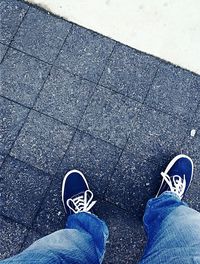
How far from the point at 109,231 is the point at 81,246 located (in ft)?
1.64

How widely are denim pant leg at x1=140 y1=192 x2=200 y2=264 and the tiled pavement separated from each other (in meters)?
0.24

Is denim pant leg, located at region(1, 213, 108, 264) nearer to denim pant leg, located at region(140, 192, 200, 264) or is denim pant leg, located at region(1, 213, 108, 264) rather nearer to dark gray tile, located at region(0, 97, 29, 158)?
denim pant leg, located at region(140, 192, 200, 264)

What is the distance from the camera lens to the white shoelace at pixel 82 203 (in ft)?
9.33

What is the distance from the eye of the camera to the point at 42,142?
2953 millimetres

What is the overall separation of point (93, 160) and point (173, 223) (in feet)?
2.55

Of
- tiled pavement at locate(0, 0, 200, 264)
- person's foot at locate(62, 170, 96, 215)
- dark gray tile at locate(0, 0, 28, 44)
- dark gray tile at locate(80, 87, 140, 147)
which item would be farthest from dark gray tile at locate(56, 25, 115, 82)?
person's foot at locate(62, 170, 96, 215)

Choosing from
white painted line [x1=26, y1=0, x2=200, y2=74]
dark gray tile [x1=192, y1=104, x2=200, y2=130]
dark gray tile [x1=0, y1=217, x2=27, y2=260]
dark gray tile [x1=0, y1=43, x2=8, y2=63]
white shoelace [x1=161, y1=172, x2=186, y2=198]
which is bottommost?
dark gray tile [x1=0, y1=217, x2=27, y2=260]

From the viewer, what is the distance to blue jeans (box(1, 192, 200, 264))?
212cm

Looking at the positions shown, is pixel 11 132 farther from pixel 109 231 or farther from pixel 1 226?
pixel 109 231

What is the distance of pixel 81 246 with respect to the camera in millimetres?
2402

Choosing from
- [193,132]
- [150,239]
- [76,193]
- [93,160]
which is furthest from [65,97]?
[150,239]

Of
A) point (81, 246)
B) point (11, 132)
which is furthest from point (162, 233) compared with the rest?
point (11, 132)

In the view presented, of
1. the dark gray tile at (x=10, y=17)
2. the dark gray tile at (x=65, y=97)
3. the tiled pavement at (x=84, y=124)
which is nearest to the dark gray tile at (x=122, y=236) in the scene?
the tiled pavement at (x=84, y=124)

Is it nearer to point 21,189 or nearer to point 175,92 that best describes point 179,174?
point 175,92
